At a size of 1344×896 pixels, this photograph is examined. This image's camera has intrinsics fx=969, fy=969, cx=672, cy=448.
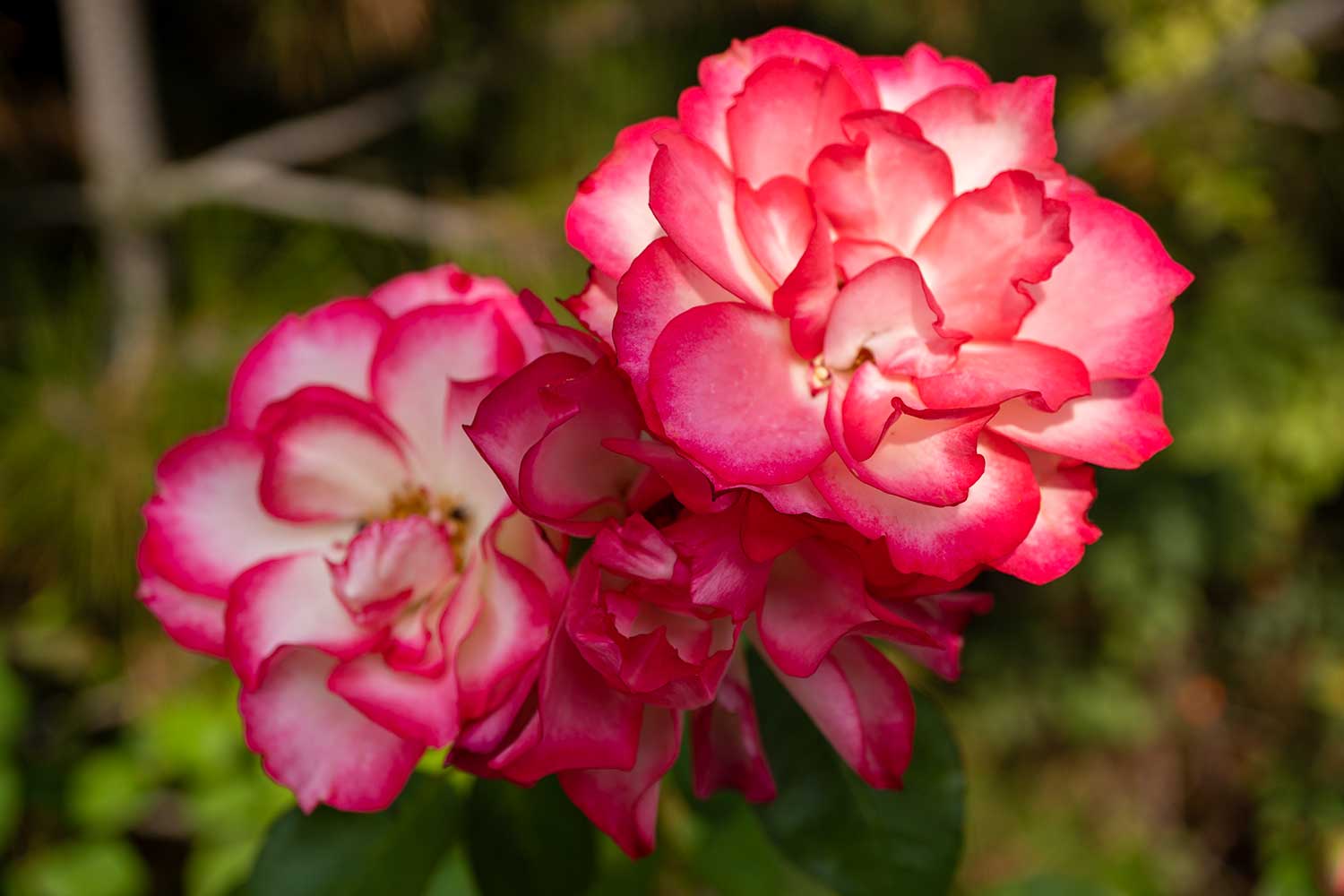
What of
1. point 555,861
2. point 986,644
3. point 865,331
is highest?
point 865,331

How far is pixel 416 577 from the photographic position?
36 cm

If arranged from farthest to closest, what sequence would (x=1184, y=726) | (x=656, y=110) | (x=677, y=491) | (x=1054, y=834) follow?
1. (x=1184, y=726)
2. (x=1054, y=834)
3. (x=656, y=110)
4. (x=677, y=491)

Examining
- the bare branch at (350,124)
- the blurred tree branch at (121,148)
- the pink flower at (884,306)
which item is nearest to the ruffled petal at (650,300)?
the pink flower at (884,306)

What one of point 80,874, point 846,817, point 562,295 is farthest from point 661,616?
point 80,874

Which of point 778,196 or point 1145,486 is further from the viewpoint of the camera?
point 1145,486

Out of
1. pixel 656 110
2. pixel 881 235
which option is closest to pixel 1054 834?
pixel 656 110

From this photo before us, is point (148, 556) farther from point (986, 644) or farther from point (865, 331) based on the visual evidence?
point (986, 644)

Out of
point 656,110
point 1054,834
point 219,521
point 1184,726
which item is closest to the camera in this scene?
point 219,521

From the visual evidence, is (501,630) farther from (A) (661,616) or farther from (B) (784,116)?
(B) (784,116)

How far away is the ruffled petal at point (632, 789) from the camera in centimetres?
33

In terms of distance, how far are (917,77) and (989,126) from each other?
43mm

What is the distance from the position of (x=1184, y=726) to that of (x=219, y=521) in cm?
206

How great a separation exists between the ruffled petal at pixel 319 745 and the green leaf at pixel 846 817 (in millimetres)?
152

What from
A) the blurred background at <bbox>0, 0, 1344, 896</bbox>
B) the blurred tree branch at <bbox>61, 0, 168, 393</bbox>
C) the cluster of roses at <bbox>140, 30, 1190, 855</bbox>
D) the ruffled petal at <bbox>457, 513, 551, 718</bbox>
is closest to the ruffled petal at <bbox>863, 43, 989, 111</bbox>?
the cluster of roses at <bbox>140, 30, 1190, 855</bbox>
